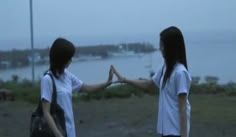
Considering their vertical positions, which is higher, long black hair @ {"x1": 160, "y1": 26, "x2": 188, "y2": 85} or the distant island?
long black hair @ {"x1": 160, "y1": 26, "x2": 188, "y2": 85}

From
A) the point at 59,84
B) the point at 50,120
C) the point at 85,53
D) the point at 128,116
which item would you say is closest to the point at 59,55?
the point at 59,84

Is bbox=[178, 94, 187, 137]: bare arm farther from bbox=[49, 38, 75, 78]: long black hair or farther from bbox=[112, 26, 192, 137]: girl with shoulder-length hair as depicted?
bbox=[49, 38, 75, 78]: long black hair

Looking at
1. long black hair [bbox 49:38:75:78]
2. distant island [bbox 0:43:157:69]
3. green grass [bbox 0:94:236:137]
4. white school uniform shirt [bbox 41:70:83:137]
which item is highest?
long black hair [bbox 49:38:75:78]

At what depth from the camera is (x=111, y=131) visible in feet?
31.9

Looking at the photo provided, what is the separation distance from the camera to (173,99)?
455 centimetres

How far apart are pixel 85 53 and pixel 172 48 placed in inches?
415

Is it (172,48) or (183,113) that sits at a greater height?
→ (172,48)

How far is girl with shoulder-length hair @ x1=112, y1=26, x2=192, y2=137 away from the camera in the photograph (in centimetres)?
449

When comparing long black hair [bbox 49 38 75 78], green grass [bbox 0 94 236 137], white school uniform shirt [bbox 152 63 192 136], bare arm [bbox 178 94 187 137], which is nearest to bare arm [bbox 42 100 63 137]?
long black hair [bbox 49 38 75 78]

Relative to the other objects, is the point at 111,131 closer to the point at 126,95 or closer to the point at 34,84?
the point at 126,95

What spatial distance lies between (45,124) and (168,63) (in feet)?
3.35

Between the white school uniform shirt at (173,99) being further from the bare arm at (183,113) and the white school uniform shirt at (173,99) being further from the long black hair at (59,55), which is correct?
the long black hair at (59,55)

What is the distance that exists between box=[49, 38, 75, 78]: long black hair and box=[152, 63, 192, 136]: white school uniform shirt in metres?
0.74

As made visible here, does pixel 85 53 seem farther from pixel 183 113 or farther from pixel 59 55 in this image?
pixel 183 113
